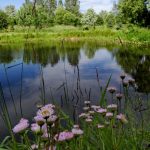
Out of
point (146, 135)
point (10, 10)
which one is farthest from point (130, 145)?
point (10, 10)

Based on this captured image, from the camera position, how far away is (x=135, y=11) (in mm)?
45562

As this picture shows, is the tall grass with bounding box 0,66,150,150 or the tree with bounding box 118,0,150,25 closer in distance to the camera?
the tall grass with bounding box 0,66,150,150

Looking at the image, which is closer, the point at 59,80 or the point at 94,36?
Answer: the point at 59,80

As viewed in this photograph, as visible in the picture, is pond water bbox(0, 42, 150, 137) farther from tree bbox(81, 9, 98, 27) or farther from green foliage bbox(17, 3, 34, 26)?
tree bbox(81, 9, 98, 27)

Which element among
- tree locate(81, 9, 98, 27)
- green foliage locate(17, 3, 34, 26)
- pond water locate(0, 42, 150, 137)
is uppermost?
green foliage locate(17, 3, 34, 26)

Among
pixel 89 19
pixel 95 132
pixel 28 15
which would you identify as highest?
pixel 28 15

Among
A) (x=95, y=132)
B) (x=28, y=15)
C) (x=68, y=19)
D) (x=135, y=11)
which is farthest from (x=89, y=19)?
(x=95, y=132)

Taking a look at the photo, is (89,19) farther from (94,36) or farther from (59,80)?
(59,80)

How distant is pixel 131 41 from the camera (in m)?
33.9

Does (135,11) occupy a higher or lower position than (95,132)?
lower

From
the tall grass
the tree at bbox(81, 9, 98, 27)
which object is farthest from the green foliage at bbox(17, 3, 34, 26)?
the tree at bbox(81, 9, 98, 27)

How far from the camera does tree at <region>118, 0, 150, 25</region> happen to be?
45.5 meters

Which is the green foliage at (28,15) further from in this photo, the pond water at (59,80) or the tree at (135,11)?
the tree at (135,11)

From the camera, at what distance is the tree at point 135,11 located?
45.5 m
